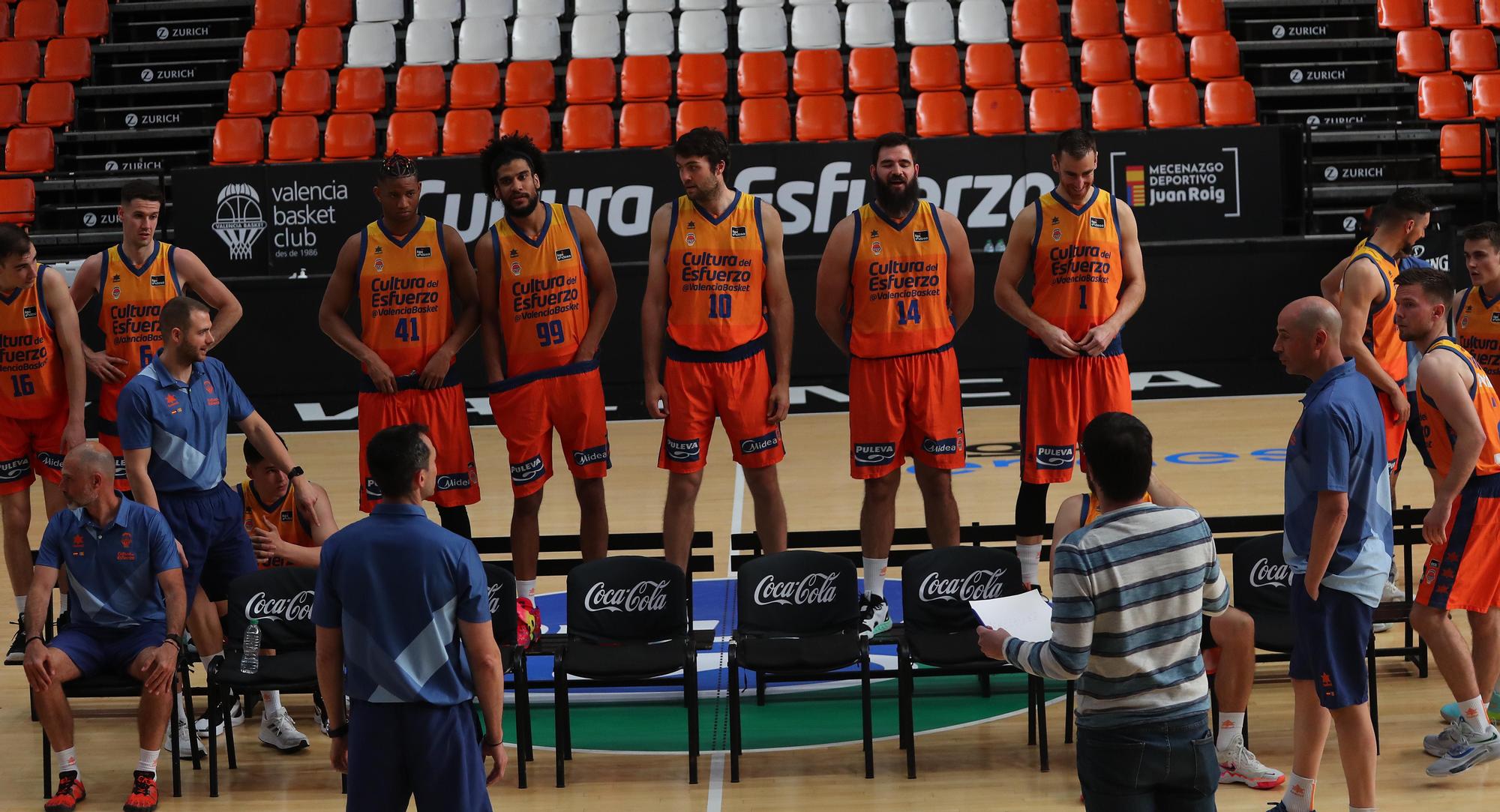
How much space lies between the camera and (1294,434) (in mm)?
4625

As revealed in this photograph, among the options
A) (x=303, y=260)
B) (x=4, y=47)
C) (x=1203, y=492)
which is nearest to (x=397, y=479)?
(x=1203, y=492)

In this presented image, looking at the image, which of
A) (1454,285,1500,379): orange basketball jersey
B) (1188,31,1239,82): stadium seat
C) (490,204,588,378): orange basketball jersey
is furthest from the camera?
(1188,31,1239,82): stadium seat

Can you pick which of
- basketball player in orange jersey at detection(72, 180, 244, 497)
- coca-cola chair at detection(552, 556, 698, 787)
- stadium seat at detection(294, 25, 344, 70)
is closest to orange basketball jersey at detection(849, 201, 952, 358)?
coca-cola chair at detection(552, 556, 698, 787)

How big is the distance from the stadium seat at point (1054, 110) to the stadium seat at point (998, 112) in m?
0.13

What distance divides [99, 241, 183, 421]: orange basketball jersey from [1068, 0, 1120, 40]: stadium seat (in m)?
10.3

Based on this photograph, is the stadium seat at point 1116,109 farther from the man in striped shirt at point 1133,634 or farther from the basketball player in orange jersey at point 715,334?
the man in striped shirt at point 1133,634

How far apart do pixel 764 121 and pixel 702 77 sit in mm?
938

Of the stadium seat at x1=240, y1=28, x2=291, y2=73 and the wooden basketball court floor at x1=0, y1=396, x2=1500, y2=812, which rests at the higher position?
the stadium seat at x1=240, y1=28, x2=291, y2=73

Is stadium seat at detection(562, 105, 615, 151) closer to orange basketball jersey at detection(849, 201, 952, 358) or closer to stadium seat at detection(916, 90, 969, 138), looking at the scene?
stadium seat at detection(916, 90, 969, 138)

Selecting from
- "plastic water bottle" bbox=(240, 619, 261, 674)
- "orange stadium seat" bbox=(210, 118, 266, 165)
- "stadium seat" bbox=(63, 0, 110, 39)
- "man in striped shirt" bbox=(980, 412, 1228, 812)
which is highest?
"stadium seat" bbox=(63, 0, 110, 39)

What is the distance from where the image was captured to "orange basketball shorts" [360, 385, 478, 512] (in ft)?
22.9

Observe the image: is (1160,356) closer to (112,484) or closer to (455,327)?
(455,327)

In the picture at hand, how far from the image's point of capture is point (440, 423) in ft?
23.0

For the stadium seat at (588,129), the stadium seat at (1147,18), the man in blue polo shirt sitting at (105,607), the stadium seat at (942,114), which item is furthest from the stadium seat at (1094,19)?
the man in blue polo shirt sitting at (105,607)
